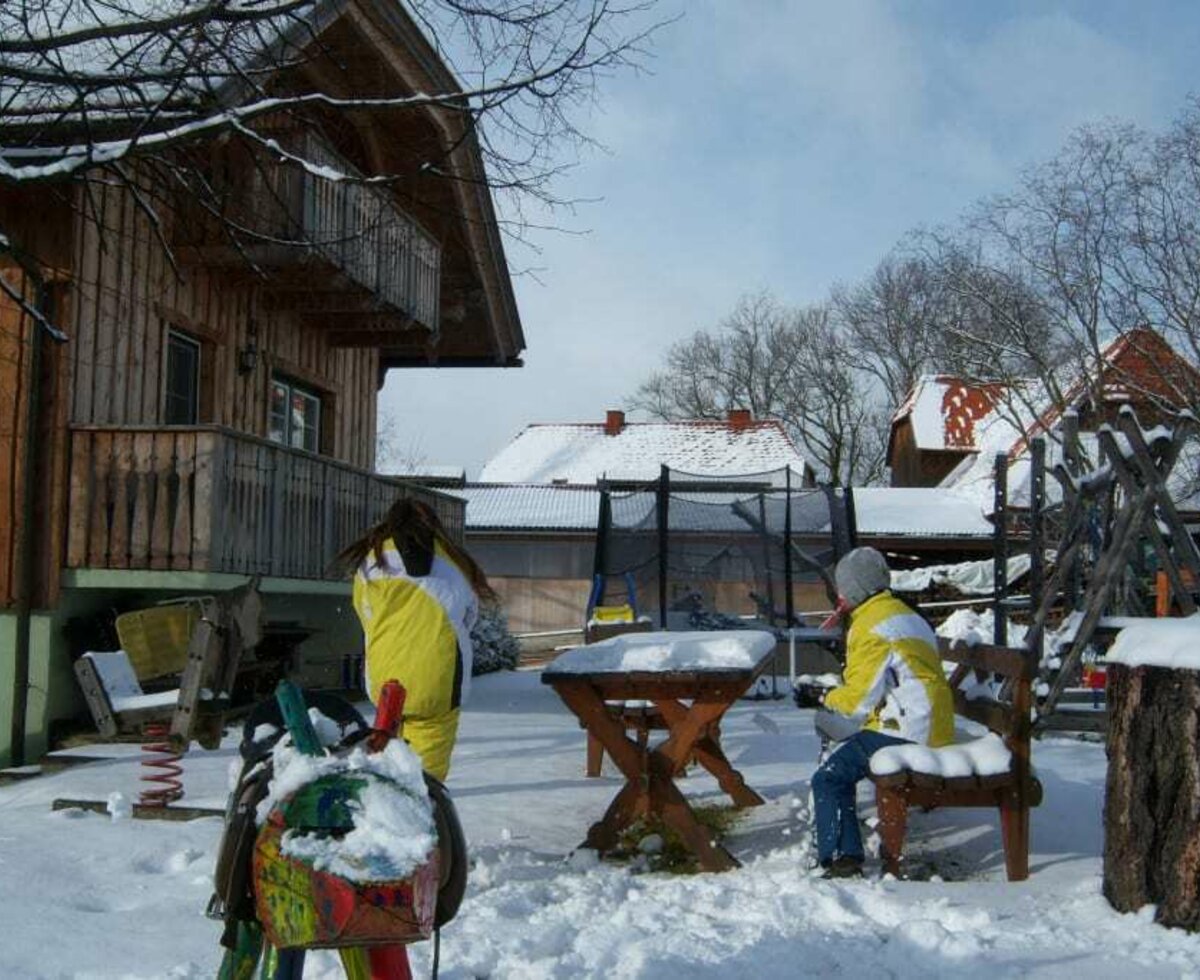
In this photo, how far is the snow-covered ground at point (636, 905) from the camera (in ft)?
14.4

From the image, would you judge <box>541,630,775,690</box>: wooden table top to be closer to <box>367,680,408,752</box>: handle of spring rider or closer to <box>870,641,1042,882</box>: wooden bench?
<box>870,641,1042,882</box>: wooden bench

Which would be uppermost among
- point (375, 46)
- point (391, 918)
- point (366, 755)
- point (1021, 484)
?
point (375, 46)

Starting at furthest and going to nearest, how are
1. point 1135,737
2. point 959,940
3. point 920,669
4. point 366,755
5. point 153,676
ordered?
point 153,676
point 920,669
point 1135,737
point 959,940
point 366,755

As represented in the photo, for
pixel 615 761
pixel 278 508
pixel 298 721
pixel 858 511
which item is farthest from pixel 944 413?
pixel 298 721

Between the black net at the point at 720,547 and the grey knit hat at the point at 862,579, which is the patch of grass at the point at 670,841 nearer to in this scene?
the grey knit hat at the point at 862,579

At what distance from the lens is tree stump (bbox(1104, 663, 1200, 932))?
4.84 m

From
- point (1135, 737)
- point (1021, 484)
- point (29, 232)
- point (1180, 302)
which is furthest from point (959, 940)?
point (1021, 484)

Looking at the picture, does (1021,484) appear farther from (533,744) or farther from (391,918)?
(391,918)

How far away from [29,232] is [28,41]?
4199 mm

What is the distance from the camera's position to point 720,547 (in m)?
16.9

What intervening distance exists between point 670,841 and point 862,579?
5.44ft

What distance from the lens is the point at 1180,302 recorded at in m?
26.1

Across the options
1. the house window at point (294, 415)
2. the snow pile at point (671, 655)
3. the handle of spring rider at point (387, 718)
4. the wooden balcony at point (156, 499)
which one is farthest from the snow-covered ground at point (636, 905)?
the house window at point (294, 415)

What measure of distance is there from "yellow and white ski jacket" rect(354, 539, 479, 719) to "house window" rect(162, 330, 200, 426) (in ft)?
23.3
